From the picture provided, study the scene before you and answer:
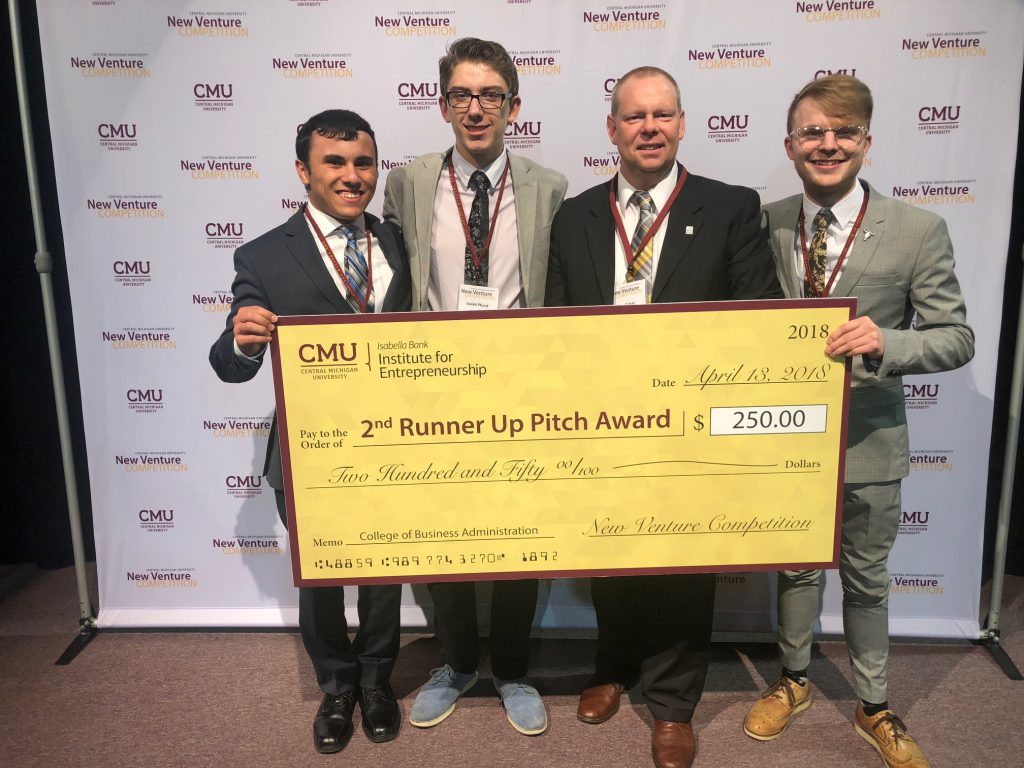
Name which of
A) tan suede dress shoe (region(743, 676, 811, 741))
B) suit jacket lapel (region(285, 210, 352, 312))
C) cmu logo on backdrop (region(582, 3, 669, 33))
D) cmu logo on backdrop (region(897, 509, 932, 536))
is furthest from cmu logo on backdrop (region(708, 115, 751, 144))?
tan suede dress shoe (region(743, 676, 811, 741))

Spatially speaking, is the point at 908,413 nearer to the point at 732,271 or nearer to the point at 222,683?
the point at 732,271

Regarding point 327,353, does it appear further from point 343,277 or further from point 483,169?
point 483,169

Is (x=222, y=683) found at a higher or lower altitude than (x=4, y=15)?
lower

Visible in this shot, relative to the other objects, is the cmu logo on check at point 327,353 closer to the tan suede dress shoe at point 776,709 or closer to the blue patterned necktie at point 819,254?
the blue patterned necktie at point 819,254

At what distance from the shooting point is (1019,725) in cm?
242

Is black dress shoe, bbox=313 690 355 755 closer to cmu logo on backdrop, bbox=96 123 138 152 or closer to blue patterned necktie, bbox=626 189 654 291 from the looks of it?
blue patterned necktie, bbox=626 189 654 291

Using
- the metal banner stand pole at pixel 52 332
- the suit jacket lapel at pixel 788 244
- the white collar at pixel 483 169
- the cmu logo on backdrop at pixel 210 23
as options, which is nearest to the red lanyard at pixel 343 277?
the white collar at pixel 483 169

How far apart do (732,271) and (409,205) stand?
3.29ft

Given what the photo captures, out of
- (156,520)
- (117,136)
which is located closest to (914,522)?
(156,520)

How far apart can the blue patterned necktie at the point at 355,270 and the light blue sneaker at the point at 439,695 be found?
1.37m

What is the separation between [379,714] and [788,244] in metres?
1.98

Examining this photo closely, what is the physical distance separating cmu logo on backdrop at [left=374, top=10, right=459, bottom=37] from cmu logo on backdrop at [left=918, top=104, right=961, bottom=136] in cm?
172

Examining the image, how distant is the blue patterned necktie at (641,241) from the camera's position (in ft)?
6.59

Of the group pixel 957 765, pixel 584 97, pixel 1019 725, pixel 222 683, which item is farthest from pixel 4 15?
pixel 1019 725
